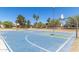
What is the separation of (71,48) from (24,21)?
748mm

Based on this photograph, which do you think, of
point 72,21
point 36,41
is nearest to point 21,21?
point 36,41

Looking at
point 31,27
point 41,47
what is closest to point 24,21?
point 31,27

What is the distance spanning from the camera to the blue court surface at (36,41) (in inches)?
186

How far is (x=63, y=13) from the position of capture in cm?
472

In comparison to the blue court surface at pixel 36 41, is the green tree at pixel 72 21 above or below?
above

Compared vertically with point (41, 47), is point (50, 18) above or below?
above

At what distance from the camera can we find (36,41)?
4750 millimetres

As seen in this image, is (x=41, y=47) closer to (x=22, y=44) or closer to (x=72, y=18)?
(x=22, y=44)

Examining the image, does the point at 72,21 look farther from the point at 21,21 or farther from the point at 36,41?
the point at 21,21

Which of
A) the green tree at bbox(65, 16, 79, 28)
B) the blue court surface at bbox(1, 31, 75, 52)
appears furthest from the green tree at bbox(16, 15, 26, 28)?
the green tree at bbox(65, 16, 79, 28)

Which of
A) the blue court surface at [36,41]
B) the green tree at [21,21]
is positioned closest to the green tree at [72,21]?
the blue court surface at [36,41]

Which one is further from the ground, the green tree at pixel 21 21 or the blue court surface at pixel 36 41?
the green tree at pixel 21 21

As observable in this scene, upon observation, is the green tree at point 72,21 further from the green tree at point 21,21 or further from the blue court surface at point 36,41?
the green tree at point 21,21
